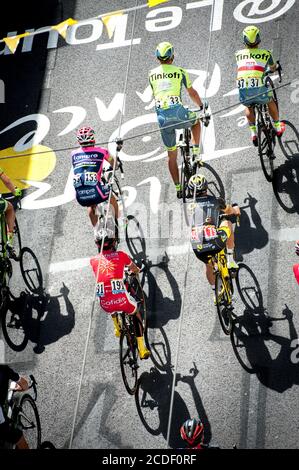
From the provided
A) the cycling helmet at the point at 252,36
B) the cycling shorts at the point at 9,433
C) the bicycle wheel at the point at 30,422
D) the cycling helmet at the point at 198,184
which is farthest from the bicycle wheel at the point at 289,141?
the cycling shorts at the point at 9,433

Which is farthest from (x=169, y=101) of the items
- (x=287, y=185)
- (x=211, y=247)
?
(x=211, y=247)

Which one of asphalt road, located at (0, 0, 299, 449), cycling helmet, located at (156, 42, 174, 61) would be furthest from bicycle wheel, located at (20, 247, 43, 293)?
cycling helmet, located at (156, 42, 174, 61)

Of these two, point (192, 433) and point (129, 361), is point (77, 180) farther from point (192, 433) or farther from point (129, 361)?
point (192, 433)

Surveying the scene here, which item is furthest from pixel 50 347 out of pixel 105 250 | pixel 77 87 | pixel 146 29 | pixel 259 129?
pixel 146 29

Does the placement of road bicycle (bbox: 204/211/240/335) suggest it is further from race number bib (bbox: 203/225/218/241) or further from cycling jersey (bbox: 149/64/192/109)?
cycling jersey (bbox: 149/64/192/109)

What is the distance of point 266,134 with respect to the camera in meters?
14.7

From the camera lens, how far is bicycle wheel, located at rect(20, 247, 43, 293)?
1516 centimetres

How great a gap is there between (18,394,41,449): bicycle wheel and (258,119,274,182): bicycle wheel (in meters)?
5.41

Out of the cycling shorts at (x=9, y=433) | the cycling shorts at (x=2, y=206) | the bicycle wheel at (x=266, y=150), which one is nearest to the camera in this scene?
the cycling shorts at (x=9, y=433)

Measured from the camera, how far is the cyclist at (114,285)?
41.4ft

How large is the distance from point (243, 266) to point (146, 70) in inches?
228

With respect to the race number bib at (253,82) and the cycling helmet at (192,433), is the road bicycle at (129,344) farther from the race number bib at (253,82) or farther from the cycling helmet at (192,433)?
the race number bib at (253,82)

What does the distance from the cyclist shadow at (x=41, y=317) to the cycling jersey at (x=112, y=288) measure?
74.7 inches
